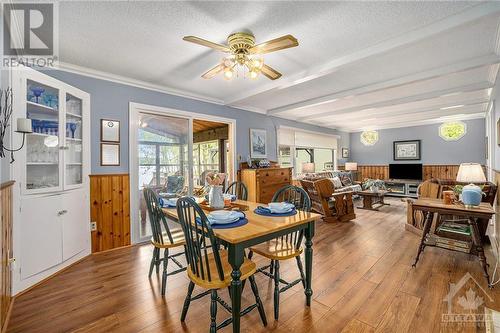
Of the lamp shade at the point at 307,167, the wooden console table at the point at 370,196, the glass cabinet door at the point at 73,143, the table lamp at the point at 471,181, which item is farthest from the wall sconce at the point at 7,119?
the wooden console table at the point at 370,196

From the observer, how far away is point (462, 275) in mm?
2361

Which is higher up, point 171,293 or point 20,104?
point 20,104

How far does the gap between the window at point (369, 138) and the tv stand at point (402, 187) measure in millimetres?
1690

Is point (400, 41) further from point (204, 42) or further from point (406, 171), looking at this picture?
point (406, 171)

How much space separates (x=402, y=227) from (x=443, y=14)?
3.46m

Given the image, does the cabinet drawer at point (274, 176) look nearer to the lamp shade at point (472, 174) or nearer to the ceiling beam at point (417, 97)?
the ceiling beam at point (417, 97)

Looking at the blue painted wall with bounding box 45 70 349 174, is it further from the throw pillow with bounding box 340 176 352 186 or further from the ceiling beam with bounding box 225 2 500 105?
the throw pillow with bounding box 340 176 352 186

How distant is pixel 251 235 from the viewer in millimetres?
1457

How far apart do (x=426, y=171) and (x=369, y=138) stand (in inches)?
84.8

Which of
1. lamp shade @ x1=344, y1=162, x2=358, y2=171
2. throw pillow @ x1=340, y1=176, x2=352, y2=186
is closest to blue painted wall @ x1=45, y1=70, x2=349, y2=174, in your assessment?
throw pillow @ x1=340, y1=176, x2=352, y2=186

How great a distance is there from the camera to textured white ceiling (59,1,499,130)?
6.11 feet

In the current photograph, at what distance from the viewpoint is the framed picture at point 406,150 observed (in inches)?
294

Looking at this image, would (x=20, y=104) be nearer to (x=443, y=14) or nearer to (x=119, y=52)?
(x=119, y=52)

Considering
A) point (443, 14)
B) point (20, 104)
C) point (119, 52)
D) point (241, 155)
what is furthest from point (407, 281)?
point (20, 104)
